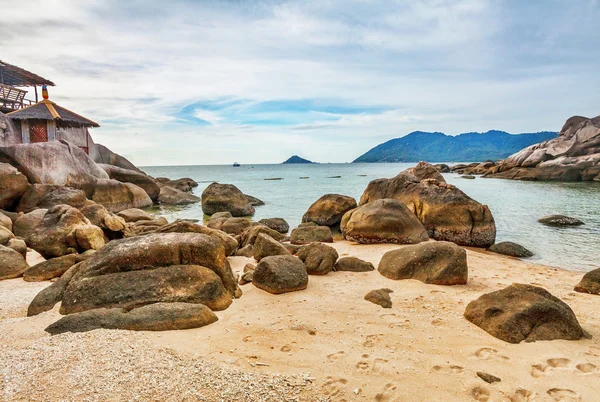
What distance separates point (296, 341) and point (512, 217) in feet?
51.4

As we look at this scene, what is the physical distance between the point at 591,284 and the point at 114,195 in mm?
19699

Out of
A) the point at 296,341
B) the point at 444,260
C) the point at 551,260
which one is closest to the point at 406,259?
the point at 444,260

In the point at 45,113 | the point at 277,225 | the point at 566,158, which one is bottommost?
the point at 277,225

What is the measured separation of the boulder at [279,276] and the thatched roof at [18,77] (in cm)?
3224

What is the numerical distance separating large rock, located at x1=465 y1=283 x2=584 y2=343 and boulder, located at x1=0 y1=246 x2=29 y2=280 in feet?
24.5

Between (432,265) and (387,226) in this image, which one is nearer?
(432,265)

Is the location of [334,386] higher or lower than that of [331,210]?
lower

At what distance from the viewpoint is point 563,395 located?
2.86 m

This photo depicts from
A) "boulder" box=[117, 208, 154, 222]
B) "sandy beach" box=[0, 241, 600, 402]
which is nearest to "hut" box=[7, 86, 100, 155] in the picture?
"boulder" box=[117, 208, 154, 222]

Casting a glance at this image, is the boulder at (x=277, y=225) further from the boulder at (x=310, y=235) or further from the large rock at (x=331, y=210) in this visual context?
the boulder at (x=310, y=235)

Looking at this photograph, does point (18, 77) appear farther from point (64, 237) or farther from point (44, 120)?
point (64, 237)

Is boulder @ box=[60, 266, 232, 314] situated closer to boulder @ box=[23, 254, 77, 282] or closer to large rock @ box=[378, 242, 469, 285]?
boulder @ box=[23, 254, 77, 282]

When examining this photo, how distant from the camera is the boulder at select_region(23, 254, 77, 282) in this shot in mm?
6102

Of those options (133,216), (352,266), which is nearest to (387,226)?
(352,266)
